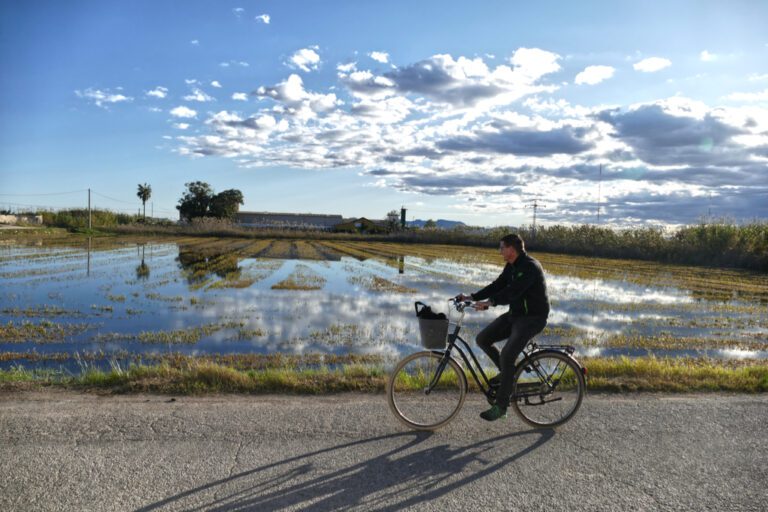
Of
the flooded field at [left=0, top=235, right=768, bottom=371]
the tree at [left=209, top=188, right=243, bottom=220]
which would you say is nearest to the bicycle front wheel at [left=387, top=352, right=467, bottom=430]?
the flooded field at [left=0, top=235, right=768, bottom=371]

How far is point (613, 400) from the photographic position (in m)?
6.71

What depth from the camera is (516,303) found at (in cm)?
554

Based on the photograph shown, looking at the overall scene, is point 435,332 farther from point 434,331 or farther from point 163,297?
point 163,297

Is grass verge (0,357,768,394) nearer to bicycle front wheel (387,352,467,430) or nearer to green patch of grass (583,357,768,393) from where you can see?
green patch of grass (583,357,768,393)

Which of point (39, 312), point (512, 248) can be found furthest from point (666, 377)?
point (39, 312)

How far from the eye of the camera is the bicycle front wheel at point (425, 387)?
561 centimetres

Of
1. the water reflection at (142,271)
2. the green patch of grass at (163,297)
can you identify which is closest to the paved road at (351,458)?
the green patch of grass at (163,297)

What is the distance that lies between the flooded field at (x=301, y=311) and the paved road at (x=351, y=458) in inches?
159

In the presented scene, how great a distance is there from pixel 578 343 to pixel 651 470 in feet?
25.4

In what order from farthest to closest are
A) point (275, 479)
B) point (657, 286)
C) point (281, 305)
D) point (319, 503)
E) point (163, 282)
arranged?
1. point (657, 286)
2. point (163, 282)
3. point (281, 305)
4. point (275, 479)
5. point (319, 503)

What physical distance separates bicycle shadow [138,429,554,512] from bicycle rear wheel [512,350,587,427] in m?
0.72

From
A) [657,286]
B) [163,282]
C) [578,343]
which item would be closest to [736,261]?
[657,286]

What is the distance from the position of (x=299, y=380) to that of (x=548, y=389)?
305 centimetres

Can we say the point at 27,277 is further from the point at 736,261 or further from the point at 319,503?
the point at 736,261
